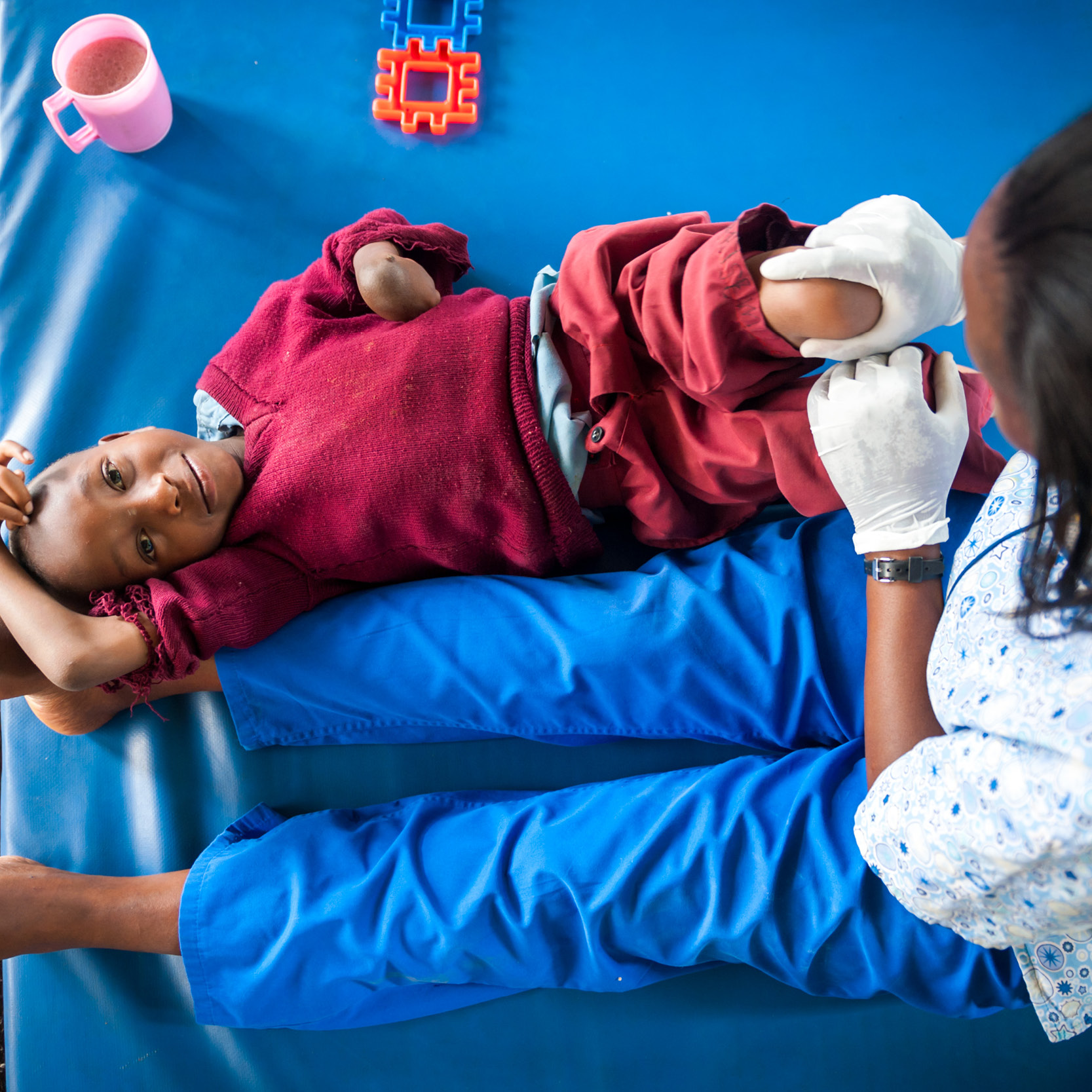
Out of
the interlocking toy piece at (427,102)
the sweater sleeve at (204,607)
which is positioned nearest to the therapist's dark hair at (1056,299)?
the sweater sleeve at (204,607)

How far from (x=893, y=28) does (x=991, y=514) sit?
39.3 inches

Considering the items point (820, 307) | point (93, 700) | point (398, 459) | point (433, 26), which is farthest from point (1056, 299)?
point (433, 26)

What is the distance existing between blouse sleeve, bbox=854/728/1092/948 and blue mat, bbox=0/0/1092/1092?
33cm

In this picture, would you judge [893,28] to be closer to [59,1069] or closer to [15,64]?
[15,64]

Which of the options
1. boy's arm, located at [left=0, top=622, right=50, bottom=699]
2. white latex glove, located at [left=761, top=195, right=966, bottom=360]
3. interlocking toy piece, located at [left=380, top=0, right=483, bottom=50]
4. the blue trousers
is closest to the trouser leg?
the blue trousers

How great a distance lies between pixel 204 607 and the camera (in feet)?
3.08

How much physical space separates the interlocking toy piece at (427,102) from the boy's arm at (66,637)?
2.88 ft

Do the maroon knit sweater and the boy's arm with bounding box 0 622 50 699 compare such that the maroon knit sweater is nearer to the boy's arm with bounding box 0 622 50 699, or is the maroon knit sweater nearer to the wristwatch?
the boy's arm with bounding box 0 622 50 699

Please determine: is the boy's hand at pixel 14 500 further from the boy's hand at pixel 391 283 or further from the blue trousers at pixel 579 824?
the boy's hand at pixel 391 283

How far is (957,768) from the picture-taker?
0.65 m

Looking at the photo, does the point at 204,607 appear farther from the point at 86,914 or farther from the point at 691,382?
the point at 691,382

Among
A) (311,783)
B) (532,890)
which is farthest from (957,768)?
(311,783)

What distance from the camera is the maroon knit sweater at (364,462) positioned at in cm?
96

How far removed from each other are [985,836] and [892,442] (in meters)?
0.37
